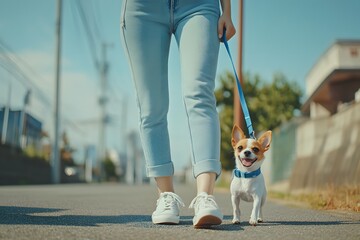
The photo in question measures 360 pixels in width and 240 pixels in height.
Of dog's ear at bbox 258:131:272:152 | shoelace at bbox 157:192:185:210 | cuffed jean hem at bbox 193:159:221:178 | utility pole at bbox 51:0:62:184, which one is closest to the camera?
cuffed jean hem at bbox 193:159:221:178

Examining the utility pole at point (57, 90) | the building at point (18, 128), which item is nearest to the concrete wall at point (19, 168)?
the building at point (18, 128)

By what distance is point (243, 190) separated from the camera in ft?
10.4

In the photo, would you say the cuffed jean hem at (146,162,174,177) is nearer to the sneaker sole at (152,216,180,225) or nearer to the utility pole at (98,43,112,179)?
the sneaker sole at (152,216,180,225)

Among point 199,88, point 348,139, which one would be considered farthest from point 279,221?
point 348,139

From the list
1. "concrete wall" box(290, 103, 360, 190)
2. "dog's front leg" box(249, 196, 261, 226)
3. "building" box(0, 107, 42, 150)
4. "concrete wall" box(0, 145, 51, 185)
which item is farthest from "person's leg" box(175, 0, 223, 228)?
"concrete wall" box(0, 145, 51, 185)

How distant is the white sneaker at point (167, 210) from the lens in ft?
9.76

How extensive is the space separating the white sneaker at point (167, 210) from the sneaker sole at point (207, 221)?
9.8 inches

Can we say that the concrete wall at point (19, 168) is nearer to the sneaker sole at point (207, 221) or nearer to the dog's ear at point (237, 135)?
the dog's ear at point (237, 135)

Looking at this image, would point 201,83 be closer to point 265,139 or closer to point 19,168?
point 265,139

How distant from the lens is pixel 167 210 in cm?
300

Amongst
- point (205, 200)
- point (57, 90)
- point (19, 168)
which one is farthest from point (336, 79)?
point (57, 90)

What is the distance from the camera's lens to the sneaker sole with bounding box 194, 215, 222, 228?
267 centimetres

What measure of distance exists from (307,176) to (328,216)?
8.14 metres

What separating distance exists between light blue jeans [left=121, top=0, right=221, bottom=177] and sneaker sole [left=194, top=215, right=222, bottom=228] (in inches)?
11.7
